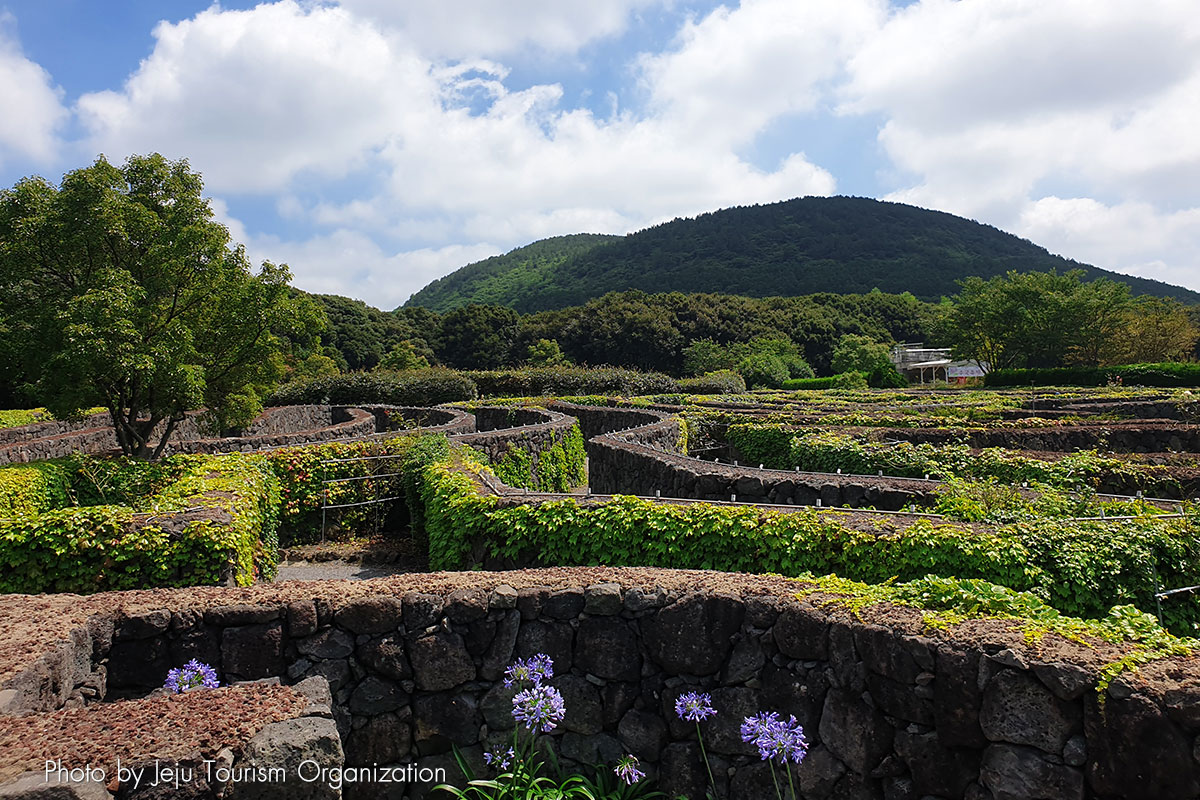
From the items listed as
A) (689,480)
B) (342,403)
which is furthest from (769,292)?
(689,480)

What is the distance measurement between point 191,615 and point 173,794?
5.99 ft

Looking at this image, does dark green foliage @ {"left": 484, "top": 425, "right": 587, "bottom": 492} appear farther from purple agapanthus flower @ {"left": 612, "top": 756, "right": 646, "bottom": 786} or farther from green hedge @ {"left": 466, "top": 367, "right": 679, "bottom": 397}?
green hedge @ {"left": 466, "top": 367, "right": 679, "bottom": 397}

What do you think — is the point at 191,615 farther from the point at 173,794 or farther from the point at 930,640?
the point at 930,640

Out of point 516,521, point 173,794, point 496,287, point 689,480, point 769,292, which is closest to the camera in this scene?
point 173,794

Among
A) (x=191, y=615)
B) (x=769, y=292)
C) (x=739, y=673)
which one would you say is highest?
(x=769, y=292)

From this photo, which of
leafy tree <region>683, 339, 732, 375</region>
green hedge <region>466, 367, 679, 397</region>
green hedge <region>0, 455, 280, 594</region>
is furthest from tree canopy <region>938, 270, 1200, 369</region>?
green hedge <region>0, 455, 280, 594</region>

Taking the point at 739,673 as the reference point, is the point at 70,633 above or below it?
above

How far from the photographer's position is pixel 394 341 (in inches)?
2530

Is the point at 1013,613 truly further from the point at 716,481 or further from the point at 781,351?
the point at 781,351

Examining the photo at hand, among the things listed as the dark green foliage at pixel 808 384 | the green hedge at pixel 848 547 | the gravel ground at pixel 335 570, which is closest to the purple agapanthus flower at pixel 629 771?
the green hedge at pixel 848 547

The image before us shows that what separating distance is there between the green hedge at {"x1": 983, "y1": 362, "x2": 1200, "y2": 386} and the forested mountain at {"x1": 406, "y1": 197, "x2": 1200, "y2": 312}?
170 feet

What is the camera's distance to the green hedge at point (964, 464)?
9.38 metres

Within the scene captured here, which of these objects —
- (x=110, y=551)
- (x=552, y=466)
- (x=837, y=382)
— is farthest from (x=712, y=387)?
(x=110, y=551)

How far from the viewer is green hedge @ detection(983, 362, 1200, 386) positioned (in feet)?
117
